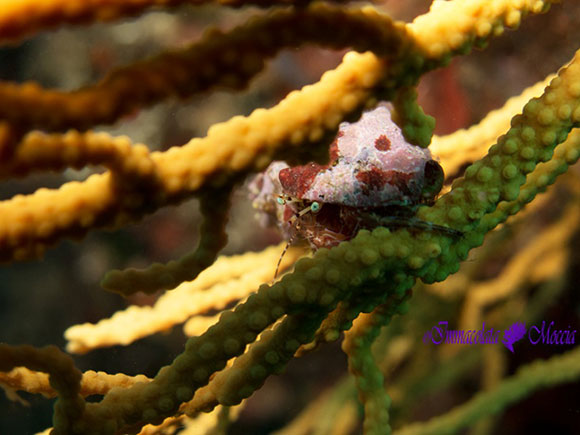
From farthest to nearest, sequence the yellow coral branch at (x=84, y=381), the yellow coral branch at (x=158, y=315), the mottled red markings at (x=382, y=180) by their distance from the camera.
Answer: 1. the yellow coral branch at (x=158, y=315)
2. the mottled red markings at (x=382, y=180)
3. the yellow coral branch at (x=84, y=381)

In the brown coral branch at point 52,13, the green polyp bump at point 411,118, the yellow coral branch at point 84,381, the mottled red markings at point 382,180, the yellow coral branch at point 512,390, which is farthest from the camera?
the yellow coral branch at point 512,390

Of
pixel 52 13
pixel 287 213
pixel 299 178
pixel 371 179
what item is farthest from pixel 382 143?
pixel 52 13

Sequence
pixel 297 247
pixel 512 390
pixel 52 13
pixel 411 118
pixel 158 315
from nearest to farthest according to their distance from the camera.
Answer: pixel 52 13
pixel 411 118
pixel 158 315
pixel 297 247
pixel 512 390

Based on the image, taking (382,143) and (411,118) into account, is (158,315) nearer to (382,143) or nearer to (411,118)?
(382,143)

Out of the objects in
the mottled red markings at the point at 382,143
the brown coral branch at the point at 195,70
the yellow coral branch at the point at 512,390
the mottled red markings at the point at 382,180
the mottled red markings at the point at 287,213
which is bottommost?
the yellow coral branch at the point at 512,390

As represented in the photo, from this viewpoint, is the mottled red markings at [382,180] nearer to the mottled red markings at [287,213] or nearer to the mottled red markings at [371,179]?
the mottled red markings at [371,179]

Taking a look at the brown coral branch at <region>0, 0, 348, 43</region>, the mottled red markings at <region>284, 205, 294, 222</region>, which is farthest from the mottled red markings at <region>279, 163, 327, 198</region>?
the brown coral branch at <region>0, 0, 348, 43</region>

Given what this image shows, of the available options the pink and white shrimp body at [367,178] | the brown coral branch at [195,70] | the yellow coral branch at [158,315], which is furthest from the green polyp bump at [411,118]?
the yellow coral branch at [158,315]
